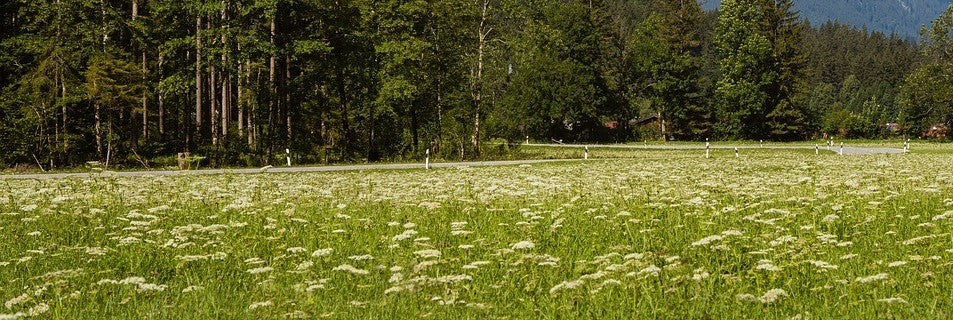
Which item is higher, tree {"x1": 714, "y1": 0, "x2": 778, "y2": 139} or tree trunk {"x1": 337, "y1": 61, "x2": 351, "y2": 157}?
tree {"x1": 714, "y1": 0, "x2": 778, "y2": 139}

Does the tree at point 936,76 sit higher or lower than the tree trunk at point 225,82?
higher

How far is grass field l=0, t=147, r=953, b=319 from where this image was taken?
20.1 feet

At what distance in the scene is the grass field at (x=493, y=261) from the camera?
20.1 ft

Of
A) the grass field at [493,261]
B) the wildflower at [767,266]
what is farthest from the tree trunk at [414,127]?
the wildflower at [767,266]

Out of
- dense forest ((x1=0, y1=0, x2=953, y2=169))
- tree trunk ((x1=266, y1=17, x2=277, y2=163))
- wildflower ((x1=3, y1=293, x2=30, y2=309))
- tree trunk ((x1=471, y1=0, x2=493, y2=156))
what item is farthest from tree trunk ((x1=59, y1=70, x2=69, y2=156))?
wildflower ((x1=3, y1=293, x2=30, y2=309))

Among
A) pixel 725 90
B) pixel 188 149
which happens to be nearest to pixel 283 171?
pixel 188 149

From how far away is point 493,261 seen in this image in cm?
790

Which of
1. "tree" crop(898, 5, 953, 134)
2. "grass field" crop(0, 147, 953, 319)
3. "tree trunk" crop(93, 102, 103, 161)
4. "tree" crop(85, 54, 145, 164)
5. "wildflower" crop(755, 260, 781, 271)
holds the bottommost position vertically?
"grass field" crop(0, 147, 953, 319)

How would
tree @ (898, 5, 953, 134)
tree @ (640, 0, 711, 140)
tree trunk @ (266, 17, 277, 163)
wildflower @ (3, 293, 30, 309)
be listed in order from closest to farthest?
wildflower @ (3, 293, 30, 309) < tree trunk @ (266, 17, 277, 163) < tree @ (898, 5, 953, 134) < tree @ (640, 0, 711, 140)

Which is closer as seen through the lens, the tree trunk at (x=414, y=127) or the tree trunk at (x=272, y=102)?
the tree trunk at (x=272, y=102)

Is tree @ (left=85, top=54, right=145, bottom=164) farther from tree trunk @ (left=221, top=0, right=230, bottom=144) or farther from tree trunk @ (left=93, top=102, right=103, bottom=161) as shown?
tree trunk @ (left=221, top=0, right=230, bottom=144)

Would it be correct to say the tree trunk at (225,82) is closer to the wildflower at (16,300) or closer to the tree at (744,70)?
the wildflower at (16,300)

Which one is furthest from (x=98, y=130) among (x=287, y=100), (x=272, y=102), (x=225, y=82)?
(x=287, y=100)

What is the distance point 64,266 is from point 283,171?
24.2 metres
